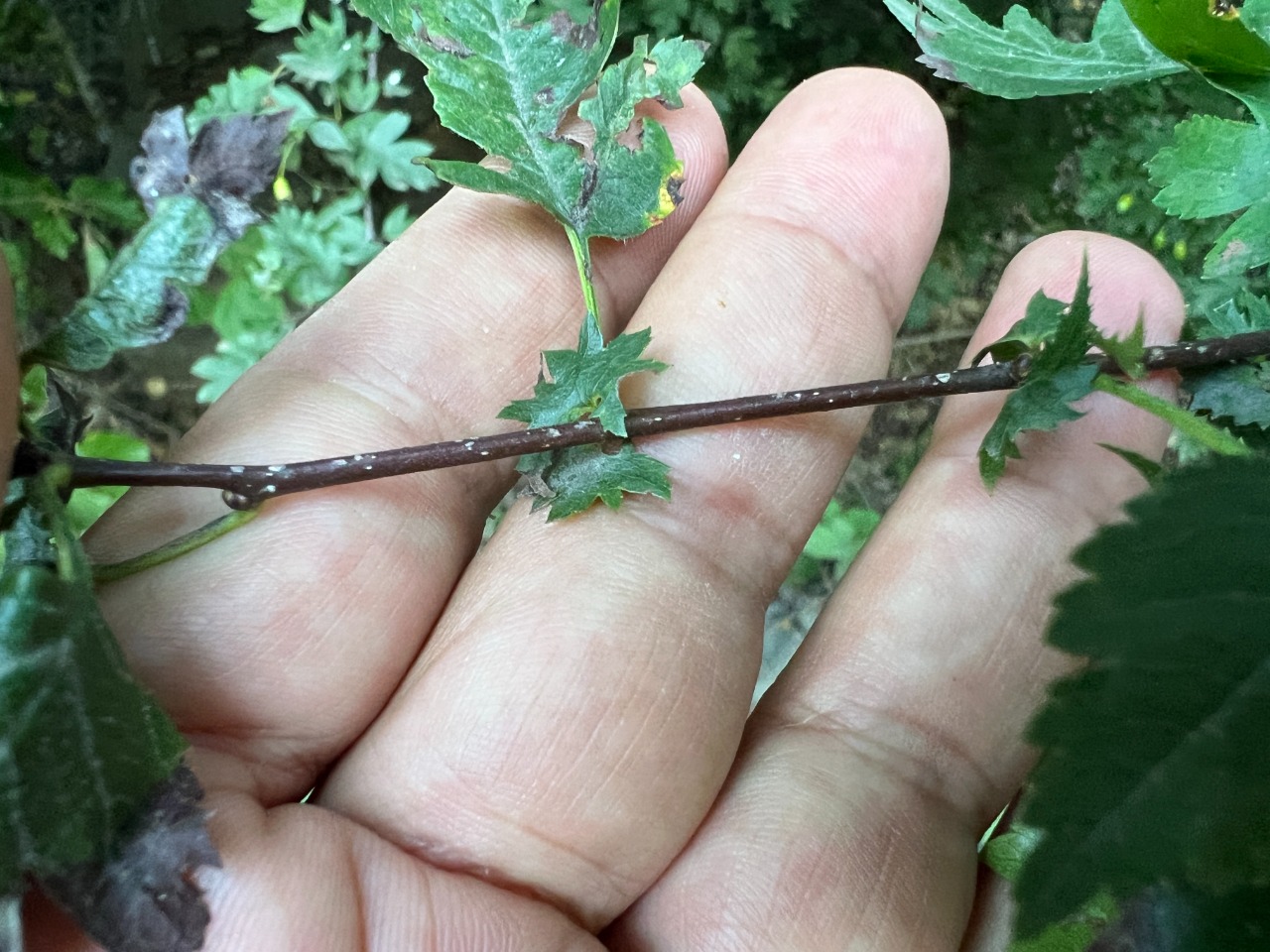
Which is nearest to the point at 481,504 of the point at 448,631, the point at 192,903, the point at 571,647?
the point at 448,631

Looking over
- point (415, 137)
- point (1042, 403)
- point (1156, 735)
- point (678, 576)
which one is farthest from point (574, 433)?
point (415, 137)

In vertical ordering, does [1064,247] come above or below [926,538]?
above

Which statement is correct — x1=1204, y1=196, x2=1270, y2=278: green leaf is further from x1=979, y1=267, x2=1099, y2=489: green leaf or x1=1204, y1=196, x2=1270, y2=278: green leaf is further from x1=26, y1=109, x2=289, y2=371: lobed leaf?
x1=26, y1=109, x2=289, y2=371: lobed leaf

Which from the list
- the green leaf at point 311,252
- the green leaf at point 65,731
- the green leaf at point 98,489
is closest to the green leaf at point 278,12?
the green leaf at point 311,252

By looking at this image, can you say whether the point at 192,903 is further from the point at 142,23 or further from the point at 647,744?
the point at 142,23

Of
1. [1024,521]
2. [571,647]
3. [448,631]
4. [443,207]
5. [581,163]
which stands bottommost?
[448,631]

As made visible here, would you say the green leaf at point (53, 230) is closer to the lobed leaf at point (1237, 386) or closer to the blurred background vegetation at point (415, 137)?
the blurred background vegetation at point (415, 137)

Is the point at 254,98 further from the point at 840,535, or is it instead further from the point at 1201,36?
the point at 1201,36
